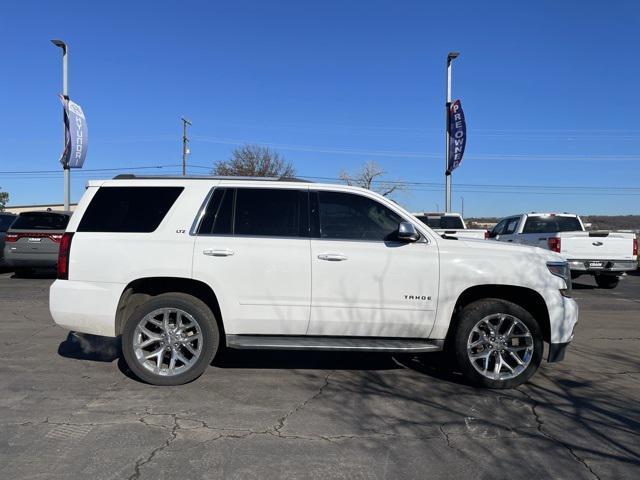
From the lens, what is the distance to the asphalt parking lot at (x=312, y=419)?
12.0 feet

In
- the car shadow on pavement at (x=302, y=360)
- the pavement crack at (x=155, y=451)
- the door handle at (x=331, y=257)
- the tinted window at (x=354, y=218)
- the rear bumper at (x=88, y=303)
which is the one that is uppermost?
the tinted window at (x=354, y=218)

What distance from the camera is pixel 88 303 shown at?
5211 mm

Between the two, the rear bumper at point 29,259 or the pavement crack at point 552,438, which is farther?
the rear bumper at point 29,259

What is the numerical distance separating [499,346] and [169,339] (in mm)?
3226

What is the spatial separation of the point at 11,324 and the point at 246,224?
4999mm

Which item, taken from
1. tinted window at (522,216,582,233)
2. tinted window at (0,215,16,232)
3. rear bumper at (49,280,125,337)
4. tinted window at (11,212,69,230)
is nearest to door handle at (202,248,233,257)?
rear bumper at (49,280,125,337)

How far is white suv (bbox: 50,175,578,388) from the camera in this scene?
518 centimetres

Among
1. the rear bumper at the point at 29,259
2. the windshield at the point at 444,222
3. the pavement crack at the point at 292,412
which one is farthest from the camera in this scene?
the windshield at the point at 444,222

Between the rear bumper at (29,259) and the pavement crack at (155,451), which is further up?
the rear bumper at (29,259)

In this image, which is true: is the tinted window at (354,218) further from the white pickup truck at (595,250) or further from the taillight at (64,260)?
the white pickup truck at (595,250)

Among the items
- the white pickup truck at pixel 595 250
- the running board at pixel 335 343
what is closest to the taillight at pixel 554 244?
the white pickup truck at pixel 595 250

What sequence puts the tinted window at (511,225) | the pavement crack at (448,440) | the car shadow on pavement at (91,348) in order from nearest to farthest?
the pavement crack at (448,440), the car shadow on pavement at (91,348), the tinted window at (511,225)

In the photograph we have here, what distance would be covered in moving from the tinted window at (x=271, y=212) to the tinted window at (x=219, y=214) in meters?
0.07

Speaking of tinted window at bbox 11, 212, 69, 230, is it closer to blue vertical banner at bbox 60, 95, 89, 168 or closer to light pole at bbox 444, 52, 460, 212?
blue vertical banner at bbox 60, 95, 89, 168
